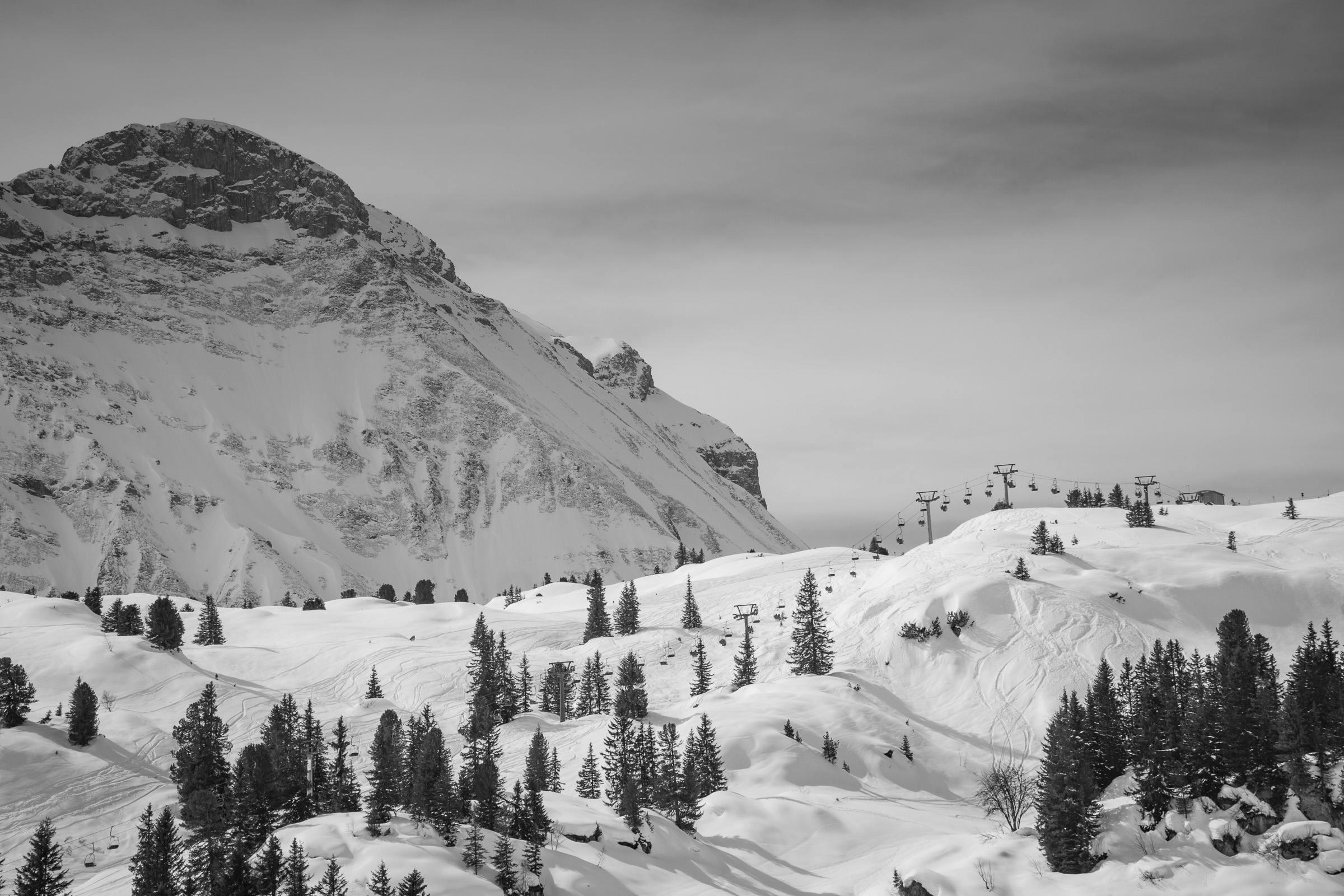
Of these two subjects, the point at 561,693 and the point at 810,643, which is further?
the point at 810,643

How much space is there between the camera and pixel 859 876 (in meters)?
77.5

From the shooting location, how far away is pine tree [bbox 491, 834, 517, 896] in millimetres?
68438

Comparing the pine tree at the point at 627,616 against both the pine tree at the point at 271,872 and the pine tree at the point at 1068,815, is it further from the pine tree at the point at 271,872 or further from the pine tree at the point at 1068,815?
the pine tree at the point at 271,872

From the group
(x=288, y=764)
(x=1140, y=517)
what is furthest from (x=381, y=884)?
(x=1140, y=517)

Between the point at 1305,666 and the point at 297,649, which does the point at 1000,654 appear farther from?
the point at 297,649

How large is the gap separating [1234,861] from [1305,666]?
2194 centimetres

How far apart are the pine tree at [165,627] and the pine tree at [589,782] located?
193 ft

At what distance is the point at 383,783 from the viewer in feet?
246

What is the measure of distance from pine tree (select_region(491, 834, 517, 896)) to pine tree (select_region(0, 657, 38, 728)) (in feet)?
164

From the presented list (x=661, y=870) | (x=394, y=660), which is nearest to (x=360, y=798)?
(x=661, y=870)

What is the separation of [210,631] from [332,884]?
94970 mm

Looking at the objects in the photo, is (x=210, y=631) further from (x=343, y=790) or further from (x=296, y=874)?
(x=296, y=874)

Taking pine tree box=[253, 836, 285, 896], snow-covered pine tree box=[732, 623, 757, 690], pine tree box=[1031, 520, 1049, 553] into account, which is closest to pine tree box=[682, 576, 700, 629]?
snow-covered pine tree box=[732, 623, 757, 690]

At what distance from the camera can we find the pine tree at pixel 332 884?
2479 inches
